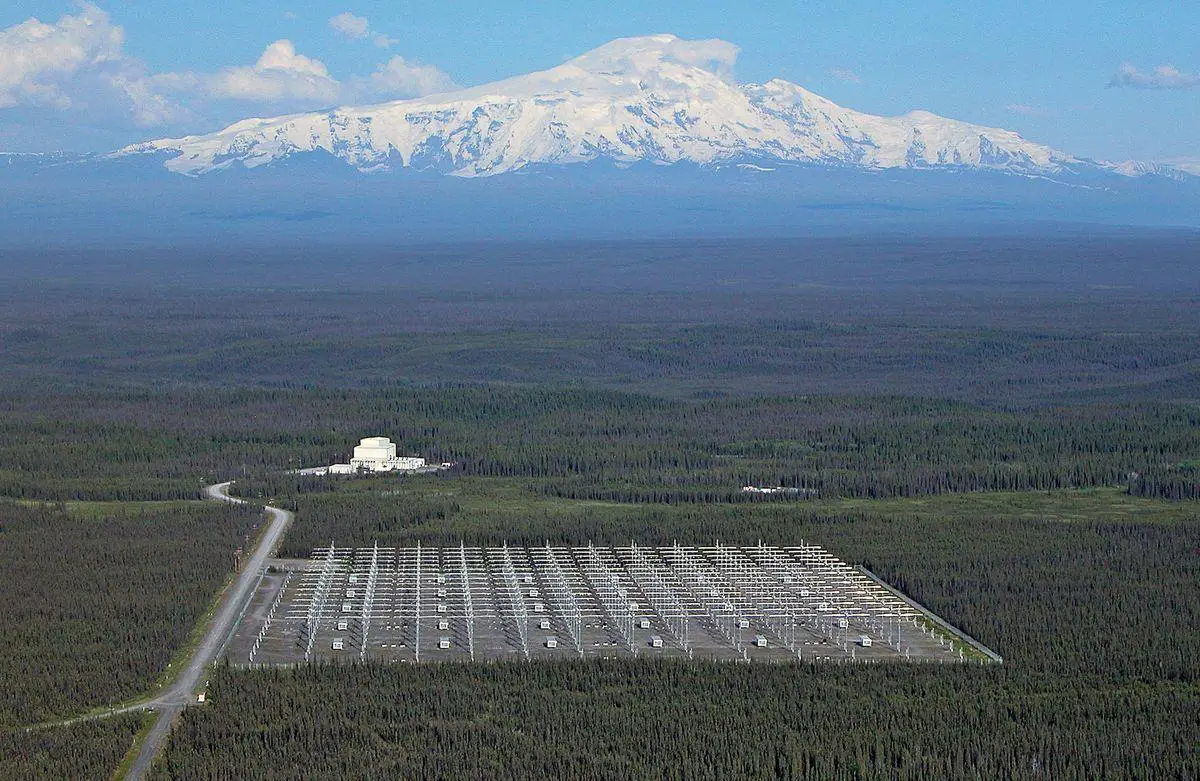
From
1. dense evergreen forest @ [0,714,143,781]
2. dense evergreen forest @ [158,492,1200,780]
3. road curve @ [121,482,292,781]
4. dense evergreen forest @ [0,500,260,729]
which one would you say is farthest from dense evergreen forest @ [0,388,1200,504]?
dense evergreen forest @ [0,714,143,781]

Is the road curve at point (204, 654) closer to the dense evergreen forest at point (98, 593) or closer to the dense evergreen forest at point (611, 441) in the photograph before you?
the dense evergreen forest at point (98, 593)

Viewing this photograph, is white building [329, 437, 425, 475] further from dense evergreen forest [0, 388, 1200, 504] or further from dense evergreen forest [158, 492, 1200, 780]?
dense evergreen forest [158, 492, 1200, 780]

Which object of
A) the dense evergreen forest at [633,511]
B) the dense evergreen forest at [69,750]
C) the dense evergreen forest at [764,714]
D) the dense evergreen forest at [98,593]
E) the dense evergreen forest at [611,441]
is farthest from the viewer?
the dense evergreen forest at [611,441]

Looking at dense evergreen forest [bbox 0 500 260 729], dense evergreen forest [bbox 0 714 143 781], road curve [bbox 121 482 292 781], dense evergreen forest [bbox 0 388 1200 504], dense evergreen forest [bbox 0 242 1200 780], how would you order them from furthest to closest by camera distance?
dense evergreen forest [bbox 0 388 1200 504] < dense evergreen forest [bbox 0 500 260 729] < dense evergreen forest [bbox 0 242 1200 780] < road curve [bbox 121 482 292 781] < dense evergreen forest [bbox 0 714 143 781]

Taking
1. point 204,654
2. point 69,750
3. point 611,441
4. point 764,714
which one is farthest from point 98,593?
point 611,441

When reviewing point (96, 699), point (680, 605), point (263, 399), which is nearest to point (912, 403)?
point (263, 399)

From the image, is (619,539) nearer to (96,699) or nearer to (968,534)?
(968,534)

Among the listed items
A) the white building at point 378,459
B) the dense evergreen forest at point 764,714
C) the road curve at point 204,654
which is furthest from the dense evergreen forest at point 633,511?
the white building at point 378,459
